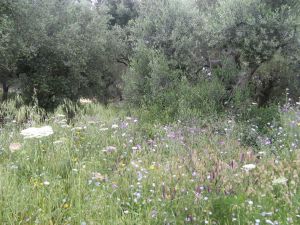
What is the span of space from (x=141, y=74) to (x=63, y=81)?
235 inches

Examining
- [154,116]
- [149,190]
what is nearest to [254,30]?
[154,116]

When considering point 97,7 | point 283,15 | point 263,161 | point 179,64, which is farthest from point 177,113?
point 97,7

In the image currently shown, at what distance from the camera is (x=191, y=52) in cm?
943

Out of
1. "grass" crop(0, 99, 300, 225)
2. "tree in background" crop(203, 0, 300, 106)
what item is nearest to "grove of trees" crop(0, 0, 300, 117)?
"tree in background" crop(203, 0, 300, 106)

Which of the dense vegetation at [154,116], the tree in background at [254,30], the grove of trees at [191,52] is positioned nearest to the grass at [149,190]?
the dense vegetation at [154,116]

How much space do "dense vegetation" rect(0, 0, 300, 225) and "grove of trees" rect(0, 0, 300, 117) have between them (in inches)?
1.7

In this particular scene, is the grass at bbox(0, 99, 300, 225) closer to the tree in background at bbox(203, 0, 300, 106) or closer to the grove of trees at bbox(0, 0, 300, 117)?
the grove of trees at bbox(0, 0, 300, 117)

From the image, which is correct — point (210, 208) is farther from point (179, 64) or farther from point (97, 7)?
point (97, 7)

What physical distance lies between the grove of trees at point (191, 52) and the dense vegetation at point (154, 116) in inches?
1.7

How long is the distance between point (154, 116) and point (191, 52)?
2558 mm

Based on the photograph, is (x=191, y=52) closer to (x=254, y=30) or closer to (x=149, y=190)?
(x=254, y=30)

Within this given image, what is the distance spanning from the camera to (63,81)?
1463cm

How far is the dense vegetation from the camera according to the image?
288 centimetres

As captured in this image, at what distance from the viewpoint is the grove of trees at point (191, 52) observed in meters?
8.16
